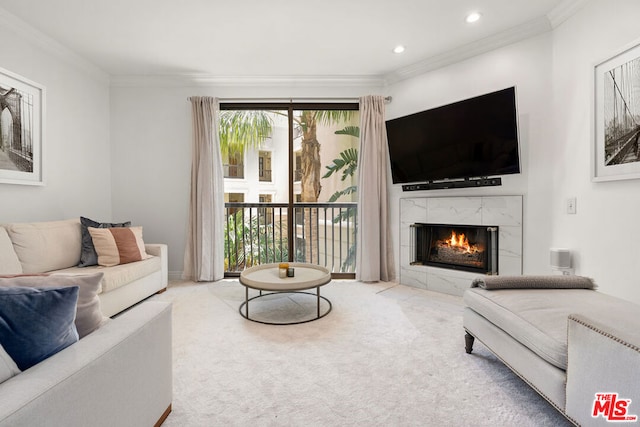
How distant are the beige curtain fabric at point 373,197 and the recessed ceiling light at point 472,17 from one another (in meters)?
1.25

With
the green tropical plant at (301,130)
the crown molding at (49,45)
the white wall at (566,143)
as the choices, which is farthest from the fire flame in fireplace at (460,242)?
the crown molding at (49,45)

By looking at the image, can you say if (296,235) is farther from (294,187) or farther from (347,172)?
(347,172)

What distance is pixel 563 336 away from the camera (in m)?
1.32

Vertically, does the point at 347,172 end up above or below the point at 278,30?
below

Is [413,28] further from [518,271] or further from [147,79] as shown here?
[147,79]

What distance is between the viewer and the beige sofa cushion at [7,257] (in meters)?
2.22

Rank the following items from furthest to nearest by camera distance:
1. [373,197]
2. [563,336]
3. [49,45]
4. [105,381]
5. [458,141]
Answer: [373,197]
[458,141]
[49,45]
[563,336]
[105,381]

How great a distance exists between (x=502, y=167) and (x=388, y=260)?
1.65m

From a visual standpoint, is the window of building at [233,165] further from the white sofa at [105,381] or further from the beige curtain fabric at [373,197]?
the white sofa at [105,381]

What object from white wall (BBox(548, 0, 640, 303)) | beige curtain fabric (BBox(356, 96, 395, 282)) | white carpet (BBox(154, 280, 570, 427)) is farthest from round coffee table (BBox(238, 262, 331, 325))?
white wall (BBox(548, 0, 640, 303))

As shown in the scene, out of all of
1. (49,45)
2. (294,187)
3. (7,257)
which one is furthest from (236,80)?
(7,257)

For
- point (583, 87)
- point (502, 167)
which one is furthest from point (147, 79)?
point (583, 87)

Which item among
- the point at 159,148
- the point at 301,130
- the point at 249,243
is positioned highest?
the point at 301,130

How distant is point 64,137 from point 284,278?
110 inches
